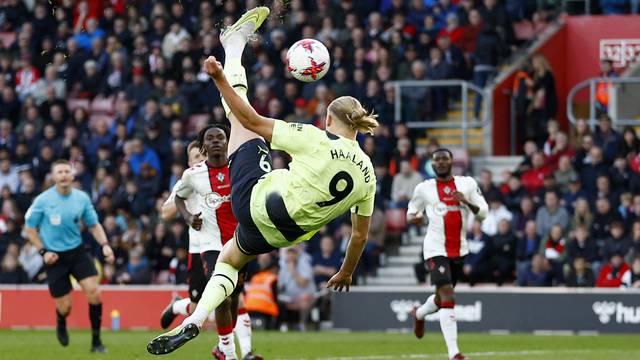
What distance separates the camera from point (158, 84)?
2939 centimetres

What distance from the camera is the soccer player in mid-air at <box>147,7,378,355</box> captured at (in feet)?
37.6

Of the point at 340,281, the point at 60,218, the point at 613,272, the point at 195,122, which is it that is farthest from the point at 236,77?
Answer: the point at 195,122

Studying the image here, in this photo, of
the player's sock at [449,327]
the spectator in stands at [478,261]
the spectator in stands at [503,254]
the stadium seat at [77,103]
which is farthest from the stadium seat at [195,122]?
the player's sock at [449,327]

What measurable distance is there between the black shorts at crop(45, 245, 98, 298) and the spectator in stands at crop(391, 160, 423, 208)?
8522 millimetres

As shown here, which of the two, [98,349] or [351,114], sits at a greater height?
[351,114]

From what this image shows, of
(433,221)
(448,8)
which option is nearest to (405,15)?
(448,8)

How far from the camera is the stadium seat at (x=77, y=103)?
30.9 m

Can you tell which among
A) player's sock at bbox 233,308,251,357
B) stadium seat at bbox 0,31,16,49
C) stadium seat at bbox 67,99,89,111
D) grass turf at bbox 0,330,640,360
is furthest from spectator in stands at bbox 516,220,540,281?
stadium seat at bbox 0,31,16,49

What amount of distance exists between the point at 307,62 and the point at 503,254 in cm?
1216

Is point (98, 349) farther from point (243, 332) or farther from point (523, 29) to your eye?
point (523, 29)

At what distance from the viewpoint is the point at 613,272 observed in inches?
885

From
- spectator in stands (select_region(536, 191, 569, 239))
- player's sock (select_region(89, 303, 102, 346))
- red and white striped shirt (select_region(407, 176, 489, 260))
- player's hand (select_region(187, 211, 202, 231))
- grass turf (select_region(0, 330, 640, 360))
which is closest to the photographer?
player's hand (select_region(187, 211, 202, 231))

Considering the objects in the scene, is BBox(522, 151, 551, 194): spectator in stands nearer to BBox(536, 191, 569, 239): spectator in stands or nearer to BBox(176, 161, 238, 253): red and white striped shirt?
BBox(536, 191, 569, 239): spectator in stands

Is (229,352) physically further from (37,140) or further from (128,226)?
(37,140)
